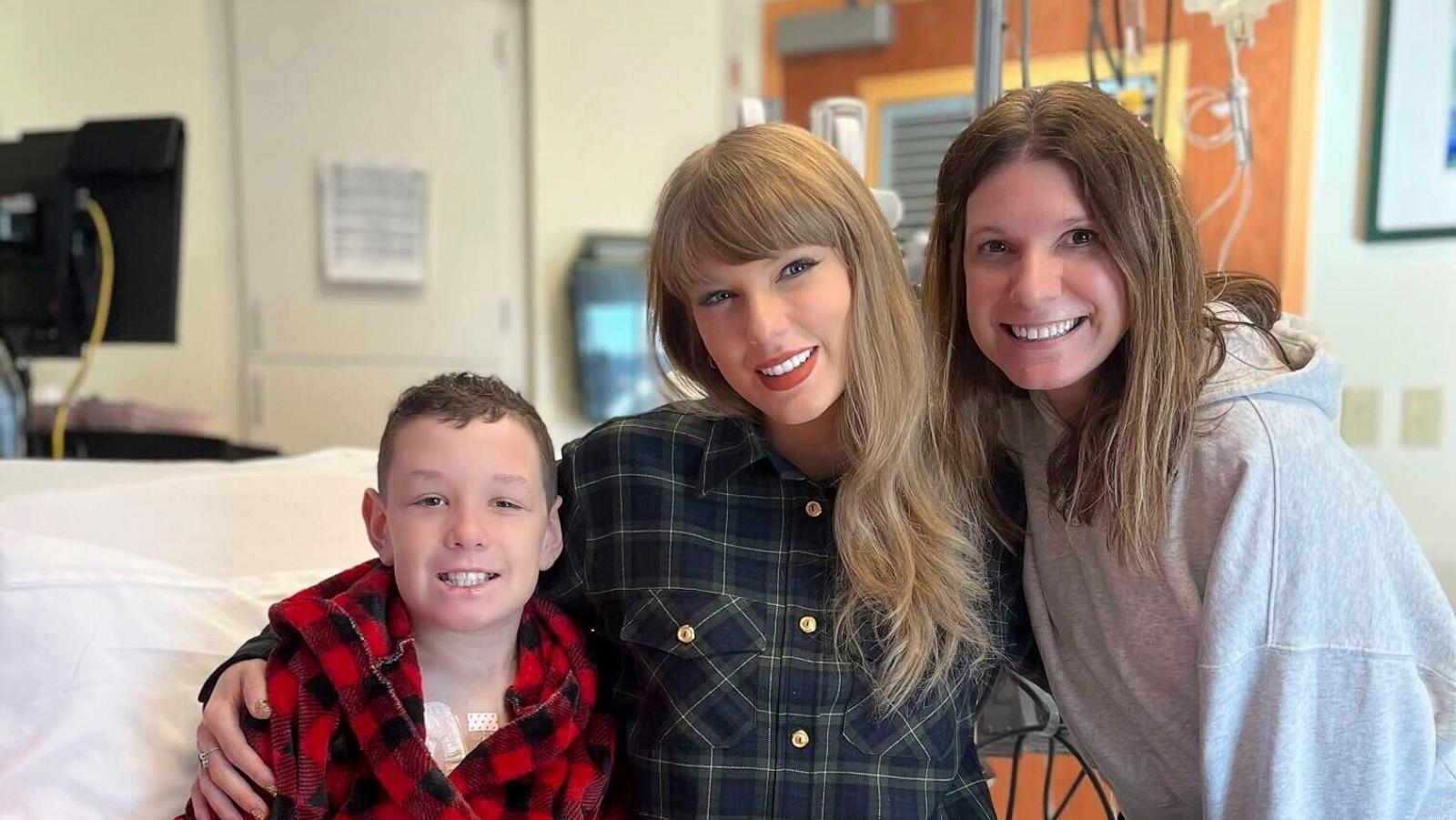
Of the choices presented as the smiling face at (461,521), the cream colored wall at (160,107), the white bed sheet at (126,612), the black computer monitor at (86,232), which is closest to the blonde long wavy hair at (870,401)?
the smiling face at (461,521)

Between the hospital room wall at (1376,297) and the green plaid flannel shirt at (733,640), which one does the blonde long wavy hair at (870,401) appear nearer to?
the green plaid flannel shirt at (733,640)

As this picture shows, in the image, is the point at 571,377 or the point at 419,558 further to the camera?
the point at 571,377

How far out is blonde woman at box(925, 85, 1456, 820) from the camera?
0.88m

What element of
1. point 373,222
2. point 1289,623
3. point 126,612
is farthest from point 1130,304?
point 373,222

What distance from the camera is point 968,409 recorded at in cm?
110

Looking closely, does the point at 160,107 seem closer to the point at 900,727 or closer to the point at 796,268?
the point at 796,268

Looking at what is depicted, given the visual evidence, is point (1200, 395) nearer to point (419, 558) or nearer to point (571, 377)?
point (419, 558)

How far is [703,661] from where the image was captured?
3.34ft

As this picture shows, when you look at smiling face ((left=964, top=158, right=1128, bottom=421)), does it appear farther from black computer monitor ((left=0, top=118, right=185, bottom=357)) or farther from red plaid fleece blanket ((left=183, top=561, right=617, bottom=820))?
black computer monitor ((left=0, top=118, right=185, bottom=357))

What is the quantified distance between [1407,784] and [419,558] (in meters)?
0.92

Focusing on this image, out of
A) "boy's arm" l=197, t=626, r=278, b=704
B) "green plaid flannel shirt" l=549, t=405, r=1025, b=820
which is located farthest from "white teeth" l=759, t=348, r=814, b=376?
"boy's arm" l=197, t=626, r=278, b=704

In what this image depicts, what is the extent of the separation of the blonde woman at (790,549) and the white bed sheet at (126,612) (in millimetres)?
103

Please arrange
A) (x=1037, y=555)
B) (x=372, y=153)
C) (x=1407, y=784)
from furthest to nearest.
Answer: (x=372, y=153) → (x=1037, y=555) → (x=1407, y=784)

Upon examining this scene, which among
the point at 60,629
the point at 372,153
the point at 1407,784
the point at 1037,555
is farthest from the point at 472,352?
the point at 1407,784
